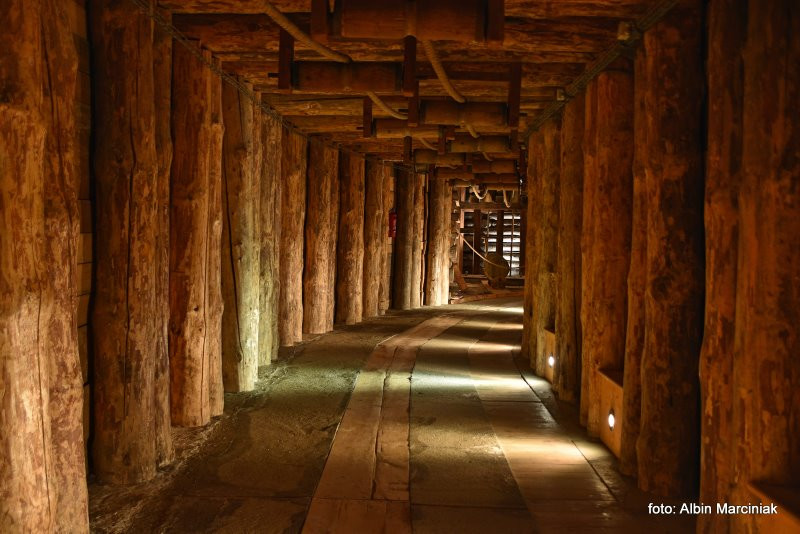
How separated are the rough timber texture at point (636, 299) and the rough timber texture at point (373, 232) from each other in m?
8.14

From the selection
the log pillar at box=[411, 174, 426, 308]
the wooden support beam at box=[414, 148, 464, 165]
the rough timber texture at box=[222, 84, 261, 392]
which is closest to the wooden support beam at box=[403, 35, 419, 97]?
the rough timber texture at box=[222, 84, 261, 392]

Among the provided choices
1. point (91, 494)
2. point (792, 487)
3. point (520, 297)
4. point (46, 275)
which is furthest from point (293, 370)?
point (520, 297)

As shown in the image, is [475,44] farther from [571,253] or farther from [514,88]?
[571,253]

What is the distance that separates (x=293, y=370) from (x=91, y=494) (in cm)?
386

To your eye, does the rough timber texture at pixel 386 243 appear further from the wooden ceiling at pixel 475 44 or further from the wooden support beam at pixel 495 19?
the wooden support beam at pixel 495 19

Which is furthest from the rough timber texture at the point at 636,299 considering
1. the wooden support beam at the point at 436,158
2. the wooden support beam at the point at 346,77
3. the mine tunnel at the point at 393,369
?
the wooden support beam at the point at 436,158

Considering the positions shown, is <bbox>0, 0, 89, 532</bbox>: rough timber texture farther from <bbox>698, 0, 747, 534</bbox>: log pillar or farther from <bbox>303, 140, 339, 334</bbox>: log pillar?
<bbox>303, 140, 339, 334</bbox>: log pillar

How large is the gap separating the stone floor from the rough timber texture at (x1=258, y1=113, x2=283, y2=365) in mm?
455

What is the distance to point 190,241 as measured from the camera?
551cm

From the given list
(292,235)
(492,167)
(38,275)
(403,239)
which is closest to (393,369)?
(292,235)

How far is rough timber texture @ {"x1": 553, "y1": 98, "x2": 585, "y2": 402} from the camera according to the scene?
657 centimetres

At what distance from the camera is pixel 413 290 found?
14.9m

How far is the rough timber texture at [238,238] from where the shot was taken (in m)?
6.61

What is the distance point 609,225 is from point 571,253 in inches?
44.1
